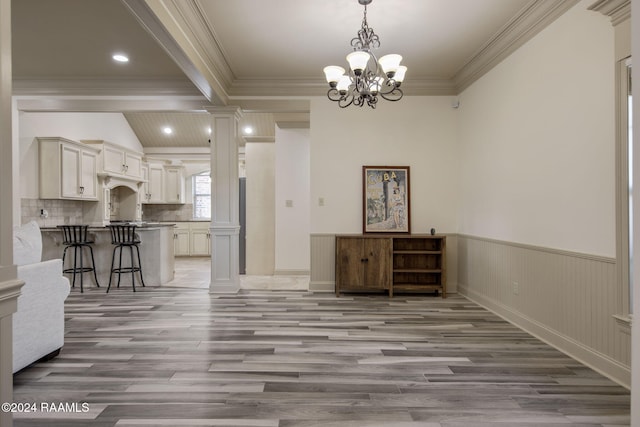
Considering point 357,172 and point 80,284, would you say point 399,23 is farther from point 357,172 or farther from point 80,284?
point 80,284

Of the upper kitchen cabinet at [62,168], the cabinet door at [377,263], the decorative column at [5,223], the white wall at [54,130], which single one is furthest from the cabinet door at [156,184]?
the decorative column at [5,223]

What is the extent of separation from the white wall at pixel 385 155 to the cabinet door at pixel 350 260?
33cm

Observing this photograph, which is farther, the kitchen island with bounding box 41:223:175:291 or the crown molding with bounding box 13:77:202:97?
the kitchen island with bounding box 41:223:175:291

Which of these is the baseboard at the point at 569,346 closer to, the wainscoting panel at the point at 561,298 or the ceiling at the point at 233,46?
the wainscoting panel at the point at 561,298

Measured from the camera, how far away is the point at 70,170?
590cm

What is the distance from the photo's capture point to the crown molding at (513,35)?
2959 mm

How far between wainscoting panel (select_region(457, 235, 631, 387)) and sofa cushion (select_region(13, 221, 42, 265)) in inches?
157

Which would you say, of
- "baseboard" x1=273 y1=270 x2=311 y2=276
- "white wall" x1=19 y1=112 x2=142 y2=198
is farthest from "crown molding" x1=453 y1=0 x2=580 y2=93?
"white wall" x1=19 y1=112 x2=142 y2=198

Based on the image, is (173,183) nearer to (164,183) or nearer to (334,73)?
(164,183)

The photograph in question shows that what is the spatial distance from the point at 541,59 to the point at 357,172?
241 cm

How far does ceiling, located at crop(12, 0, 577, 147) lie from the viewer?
10.1ft

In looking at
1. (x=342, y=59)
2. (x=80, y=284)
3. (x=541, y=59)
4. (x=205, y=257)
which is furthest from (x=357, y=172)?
(x=205, y=257)

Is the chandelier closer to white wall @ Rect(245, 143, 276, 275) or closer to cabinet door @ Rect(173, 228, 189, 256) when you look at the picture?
white wall @ Rect(245, 143, 276, 275)

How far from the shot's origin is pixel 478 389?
221 cm
